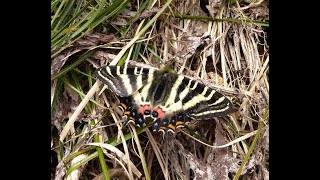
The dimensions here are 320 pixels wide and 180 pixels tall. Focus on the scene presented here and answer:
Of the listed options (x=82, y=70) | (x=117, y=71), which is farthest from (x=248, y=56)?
(x=82, y=70)

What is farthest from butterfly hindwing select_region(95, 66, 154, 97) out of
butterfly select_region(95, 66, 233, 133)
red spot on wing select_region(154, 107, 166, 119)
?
red spot on wing select_region(154, 107, 166, 119)

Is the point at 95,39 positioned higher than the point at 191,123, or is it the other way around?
the point at 95,39

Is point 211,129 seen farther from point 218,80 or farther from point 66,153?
point 66,153

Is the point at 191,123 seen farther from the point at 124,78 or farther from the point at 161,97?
the point at 124,78

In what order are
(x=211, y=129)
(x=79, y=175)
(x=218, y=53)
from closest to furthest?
1. (x=79, y=175)
2. (x=211, y=129)
3. (x=218, y=53)

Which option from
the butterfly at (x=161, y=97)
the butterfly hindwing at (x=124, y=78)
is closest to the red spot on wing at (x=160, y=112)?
the butterfly at (x=161, y=97)

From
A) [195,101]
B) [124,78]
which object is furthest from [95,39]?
[195,101]

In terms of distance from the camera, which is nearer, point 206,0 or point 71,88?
point 71,88
